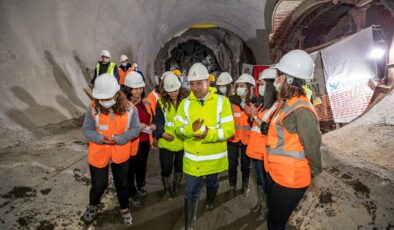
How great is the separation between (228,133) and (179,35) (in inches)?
436

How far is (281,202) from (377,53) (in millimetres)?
4989

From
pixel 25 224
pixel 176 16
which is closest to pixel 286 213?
pixel 25 224

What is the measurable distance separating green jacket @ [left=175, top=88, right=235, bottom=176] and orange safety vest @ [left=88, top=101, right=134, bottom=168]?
1.72 feet

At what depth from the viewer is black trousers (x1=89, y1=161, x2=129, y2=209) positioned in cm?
267

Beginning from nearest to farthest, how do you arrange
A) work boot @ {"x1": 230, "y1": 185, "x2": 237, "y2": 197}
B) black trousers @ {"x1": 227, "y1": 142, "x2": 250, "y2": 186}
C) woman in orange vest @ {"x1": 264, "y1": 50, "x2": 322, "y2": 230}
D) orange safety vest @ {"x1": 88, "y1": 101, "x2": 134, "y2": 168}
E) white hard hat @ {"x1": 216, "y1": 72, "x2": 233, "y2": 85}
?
woman in orange vest @ {"x1": 264, "y1": 50, "x2": 322, "y2": 230}, orange safety vest @ {"x1": 88, "y1": 101, "x2": 134, "y2": 168}, black trousers @ {"x1": 227, "y1": 142, "x2": 250, "y2": 186}, work boot @ {"x1": 230, "y1": 185, "x2": 237, "y2": 197}, white hard hat @ {"x1": 216, "y1": 72, "x2": 233, "y2": 85}

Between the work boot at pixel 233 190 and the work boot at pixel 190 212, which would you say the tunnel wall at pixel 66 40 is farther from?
the work boot at pixel 233 190

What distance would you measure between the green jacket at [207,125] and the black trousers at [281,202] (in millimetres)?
674

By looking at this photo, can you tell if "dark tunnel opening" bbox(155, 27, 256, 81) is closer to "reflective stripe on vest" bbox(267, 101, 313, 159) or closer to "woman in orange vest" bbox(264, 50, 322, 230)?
"woman in orange vest" bbox(264, 50, 322, 230)

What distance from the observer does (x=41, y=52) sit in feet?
17.7

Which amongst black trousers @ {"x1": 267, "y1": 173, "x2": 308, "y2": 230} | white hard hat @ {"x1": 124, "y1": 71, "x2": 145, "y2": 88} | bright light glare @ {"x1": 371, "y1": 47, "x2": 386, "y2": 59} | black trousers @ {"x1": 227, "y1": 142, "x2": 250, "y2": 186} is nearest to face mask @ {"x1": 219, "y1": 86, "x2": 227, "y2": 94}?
black trousers @ {"x1": 227, "y1": 142, "x2": 250, "y2": 186}

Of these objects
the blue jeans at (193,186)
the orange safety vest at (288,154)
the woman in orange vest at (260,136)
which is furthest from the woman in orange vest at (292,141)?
the blue jeans at (193,186)

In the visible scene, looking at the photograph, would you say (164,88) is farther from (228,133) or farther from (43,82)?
(43,82)

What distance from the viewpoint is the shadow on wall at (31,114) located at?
438 centimetres

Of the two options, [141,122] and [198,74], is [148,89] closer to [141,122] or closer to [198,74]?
[141,122]
